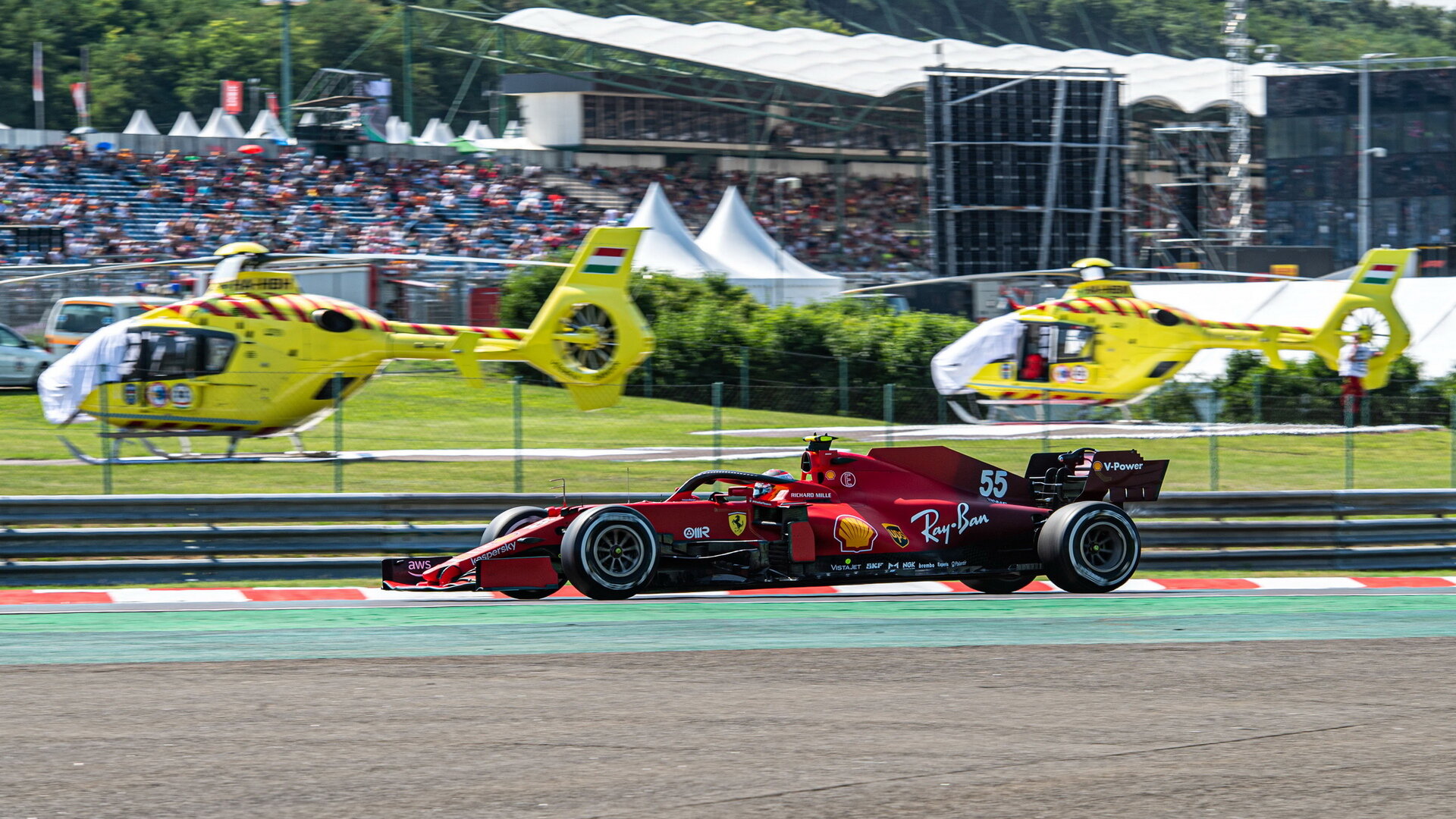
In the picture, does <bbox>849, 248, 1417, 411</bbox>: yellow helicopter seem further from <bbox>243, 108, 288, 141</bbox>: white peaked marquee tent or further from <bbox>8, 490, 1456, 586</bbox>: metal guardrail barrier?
<bbox>243, 108, 288, 141</bbox>: white peaked marquee tent

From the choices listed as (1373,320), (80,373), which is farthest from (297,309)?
(1373,320)

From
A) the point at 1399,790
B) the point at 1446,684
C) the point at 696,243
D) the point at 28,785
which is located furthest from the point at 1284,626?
the point at 696,243

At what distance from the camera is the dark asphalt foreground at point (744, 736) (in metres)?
5.46

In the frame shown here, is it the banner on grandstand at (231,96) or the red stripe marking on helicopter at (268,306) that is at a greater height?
the banner on grandstand at (231,96)

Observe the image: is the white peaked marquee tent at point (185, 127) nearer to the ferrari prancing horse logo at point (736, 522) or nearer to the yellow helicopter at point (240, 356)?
the yellow helicopter at point (240, 356)

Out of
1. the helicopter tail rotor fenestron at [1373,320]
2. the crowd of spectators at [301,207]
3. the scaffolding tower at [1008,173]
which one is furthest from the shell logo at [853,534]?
the scaffolding tower at [1008,173]

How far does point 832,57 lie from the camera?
2307 inches

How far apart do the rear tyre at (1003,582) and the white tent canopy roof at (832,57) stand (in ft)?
141

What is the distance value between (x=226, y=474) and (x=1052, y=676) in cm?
1151

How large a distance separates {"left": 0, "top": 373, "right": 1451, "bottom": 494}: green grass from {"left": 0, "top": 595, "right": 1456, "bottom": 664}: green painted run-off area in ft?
18.2

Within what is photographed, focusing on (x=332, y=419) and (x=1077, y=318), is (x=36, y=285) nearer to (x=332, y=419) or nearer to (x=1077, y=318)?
(x=332, y=419)

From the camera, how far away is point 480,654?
852cm

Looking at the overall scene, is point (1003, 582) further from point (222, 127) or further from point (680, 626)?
point (222, 127)

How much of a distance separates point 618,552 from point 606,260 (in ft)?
37.5
